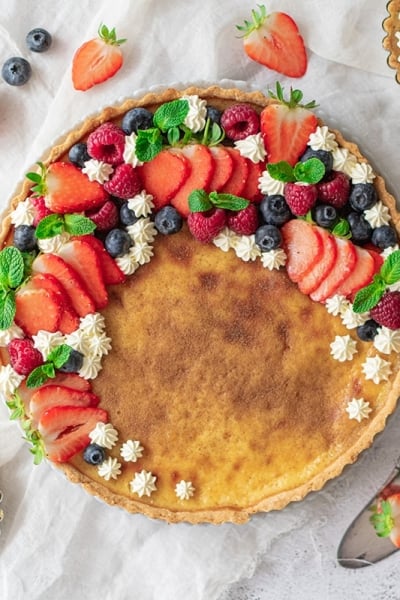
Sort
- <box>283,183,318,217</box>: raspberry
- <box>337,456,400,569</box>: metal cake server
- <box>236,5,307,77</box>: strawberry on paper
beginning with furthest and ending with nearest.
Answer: <box>337,456,400,569</box>: metal cake server, <box>236,5,307,77</box>: strawberry on paper, <box>283,183,318,217</box>: raspberry

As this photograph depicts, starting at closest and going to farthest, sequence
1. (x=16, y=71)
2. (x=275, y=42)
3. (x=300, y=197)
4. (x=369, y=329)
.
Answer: (x=300, y=197)
(x=369, y=329)
(x=275, y=42)
(x=16, y=71)

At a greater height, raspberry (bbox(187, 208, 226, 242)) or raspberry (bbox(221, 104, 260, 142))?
raspberry (bbox(221, 104, 260, 142))

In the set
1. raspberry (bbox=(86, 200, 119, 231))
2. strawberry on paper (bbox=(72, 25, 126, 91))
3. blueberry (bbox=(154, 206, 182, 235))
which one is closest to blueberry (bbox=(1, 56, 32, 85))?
strawberry on paper (bbox=(72, 25, 126, 91))

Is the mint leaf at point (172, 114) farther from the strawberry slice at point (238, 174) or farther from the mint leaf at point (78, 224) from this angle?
the mint leaf at point (78, 224)

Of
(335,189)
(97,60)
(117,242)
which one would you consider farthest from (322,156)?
(97,60)

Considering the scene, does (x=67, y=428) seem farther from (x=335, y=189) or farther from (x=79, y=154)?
(x=335, y=189)

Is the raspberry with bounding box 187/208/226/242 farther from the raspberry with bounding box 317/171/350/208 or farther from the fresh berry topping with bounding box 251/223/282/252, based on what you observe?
the raspberry with bounding box 317/171/350/208
